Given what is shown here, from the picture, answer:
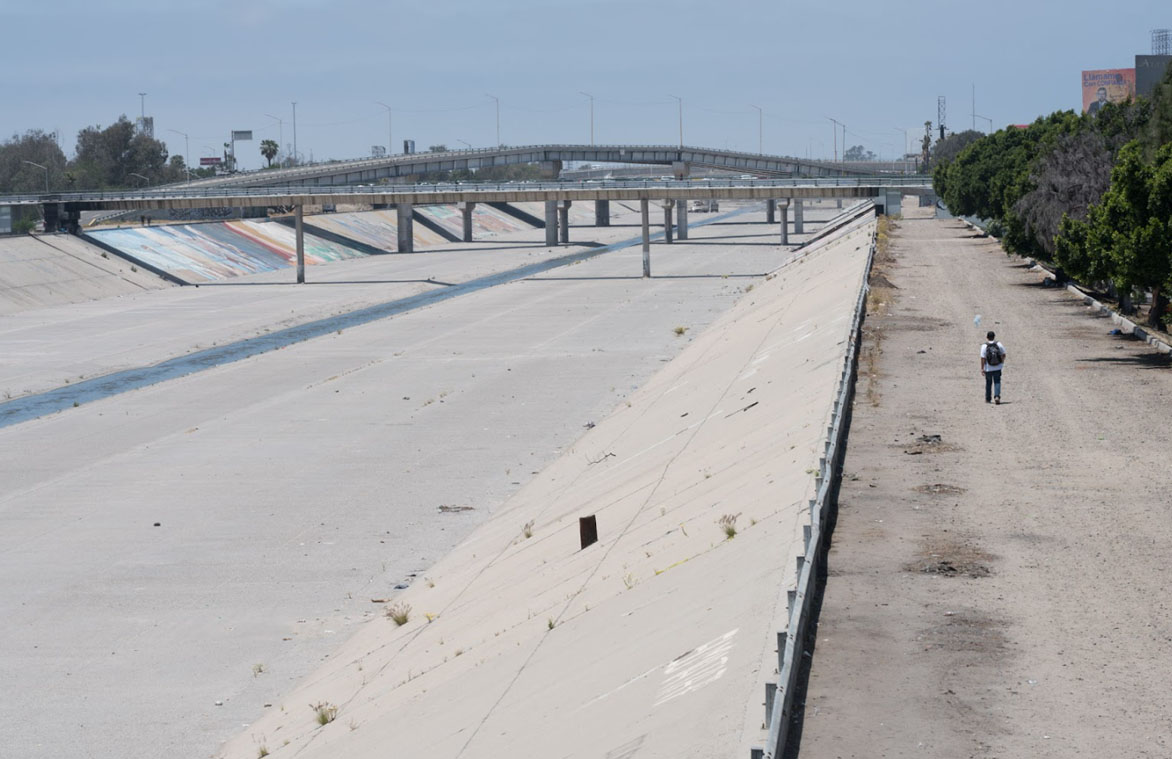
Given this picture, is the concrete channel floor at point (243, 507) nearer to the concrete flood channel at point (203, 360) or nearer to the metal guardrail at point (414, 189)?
the concrete flood channel at point (203, 360)

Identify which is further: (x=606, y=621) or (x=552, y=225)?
(x=552, y=225)

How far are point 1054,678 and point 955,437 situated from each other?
43.7 ft

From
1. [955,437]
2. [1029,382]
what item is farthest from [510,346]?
[955,437]

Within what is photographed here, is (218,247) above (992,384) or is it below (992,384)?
above

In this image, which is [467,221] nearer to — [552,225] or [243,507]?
[552,225]

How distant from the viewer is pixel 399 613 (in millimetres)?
22641

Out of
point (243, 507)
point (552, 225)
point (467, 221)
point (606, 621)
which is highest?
point (467, 221)

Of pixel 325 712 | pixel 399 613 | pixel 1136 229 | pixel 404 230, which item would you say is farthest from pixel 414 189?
pixel 325 712

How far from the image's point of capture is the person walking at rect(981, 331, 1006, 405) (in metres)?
29.8

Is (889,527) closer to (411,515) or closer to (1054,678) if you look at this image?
(1054,678)

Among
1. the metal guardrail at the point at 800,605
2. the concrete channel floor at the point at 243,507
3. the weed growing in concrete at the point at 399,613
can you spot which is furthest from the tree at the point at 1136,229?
the weed growing in concrete at the point at 399,613

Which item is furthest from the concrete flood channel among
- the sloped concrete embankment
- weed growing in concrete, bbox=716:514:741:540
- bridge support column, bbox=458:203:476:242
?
bridge support column, bbox=458:203:476:242

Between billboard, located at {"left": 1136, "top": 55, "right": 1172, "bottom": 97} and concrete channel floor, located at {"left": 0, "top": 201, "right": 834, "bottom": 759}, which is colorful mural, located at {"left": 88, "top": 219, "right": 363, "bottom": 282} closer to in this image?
concrete channel floor, located at {"left": 0, "top": 201, "right": 834, "bottom": 759}

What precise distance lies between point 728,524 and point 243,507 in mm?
14246
